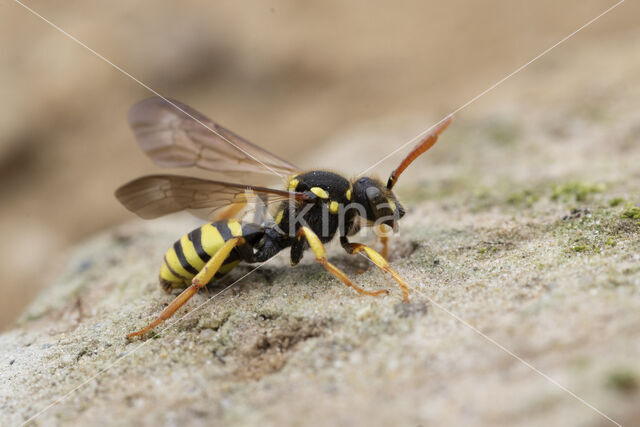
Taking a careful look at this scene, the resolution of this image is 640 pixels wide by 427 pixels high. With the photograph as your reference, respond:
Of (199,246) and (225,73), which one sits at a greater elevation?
(225,73)

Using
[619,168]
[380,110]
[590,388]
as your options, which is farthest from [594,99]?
[590,388]

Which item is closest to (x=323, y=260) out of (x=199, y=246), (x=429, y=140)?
(x=199, y=246)

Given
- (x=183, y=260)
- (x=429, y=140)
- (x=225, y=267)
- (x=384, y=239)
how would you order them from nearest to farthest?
(x=429, y=140), (x=183, y=260), (x=225, y=267), (x=384, y=239)

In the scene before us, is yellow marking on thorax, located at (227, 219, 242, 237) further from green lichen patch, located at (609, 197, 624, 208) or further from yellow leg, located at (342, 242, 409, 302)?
green lichen patch, located at (609, 197, 624, 208)

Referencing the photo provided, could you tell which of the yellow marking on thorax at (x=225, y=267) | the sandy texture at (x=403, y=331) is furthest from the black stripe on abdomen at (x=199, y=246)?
the sandy texture at (x=403, y=331)

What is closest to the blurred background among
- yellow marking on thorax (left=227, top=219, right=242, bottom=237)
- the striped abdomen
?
yellow marking on thorax (left=227, top=219, right=242, bottom=237)

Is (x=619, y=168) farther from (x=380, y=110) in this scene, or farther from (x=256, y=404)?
(x=380, y=110)

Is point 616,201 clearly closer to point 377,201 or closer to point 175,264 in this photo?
point 377,201
